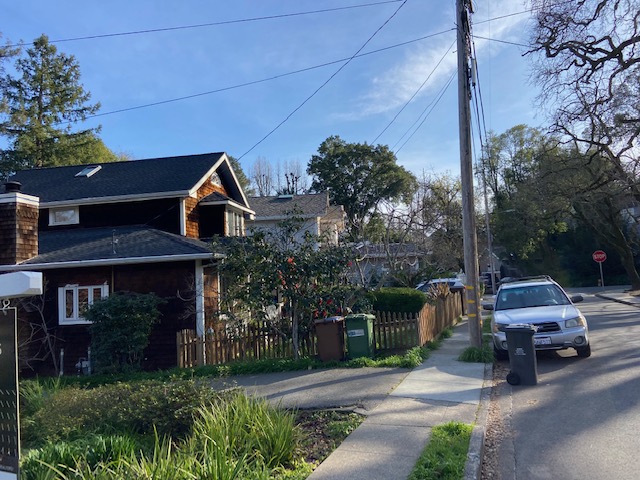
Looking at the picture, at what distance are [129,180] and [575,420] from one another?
51.1ft

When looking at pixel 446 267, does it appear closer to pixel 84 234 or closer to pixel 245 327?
pixel 245 327

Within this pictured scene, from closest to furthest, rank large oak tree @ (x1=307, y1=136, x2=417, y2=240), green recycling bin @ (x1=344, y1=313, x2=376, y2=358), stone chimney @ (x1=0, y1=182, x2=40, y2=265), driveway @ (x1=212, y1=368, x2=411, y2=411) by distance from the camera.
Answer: driveway @ (x1=212, y1=368, x2=411, y2=411), green recycling bin @ (x1=344, y1=313, x2=376, y2=358), stone chimney @ (x1=0, y1=182, x2=40, y2=265), large oak tree @ (x1=307, y1=136, x2=417, y2=240)

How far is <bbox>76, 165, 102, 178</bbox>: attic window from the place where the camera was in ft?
61.1

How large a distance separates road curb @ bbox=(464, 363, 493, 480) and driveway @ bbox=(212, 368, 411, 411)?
4.84 ft

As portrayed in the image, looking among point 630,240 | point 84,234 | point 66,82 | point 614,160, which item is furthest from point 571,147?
point 66,82

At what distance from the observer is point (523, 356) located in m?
8.59

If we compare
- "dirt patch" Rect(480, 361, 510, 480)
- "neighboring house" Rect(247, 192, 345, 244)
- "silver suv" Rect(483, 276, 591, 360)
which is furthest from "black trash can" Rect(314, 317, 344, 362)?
"neighboring house" Rect(247, 192, 345, 244)

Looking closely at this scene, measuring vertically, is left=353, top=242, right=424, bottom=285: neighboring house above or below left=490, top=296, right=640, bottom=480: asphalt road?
above

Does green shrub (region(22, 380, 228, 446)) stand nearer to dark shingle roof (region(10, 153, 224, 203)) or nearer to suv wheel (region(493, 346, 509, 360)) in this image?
suv wheel (region(493, 346, 509, 360))

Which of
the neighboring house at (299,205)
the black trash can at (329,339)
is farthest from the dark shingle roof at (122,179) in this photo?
the neighboring house at (299,205)

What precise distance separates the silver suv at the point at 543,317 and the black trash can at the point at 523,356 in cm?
74

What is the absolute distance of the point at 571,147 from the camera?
30188 millimetres

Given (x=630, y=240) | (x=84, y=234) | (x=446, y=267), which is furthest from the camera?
(x=630, y=240)

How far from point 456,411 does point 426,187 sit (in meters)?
20.7
